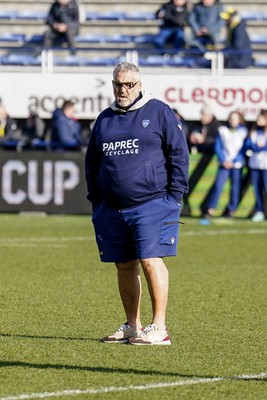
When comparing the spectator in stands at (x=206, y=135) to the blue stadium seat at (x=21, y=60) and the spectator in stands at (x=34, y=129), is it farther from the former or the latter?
the blue stadium seat at (x=21, y=60)

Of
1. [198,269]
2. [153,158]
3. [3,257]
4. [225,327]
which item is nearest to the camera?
[153,158]

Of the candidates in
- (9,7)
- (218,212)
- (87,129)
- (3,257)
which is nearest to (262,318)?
(3,257)

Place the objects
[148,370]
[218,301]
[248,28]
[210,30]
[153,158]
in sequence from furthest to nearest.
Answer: [248,28]
[210,30]
[218,301]
[153,158]
[148,370]

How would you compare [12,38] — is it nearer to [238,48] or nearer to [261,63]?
[238,48]

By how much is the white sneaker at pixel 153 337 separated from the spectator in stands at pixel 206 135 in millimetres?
12873

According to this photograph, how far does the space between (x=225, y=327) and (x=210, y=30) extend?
15.6 meters

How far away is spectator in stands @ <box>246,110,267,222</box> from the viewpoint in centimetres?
1995

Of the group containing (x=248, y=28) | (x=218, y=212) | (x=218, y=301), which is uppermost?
(x=248, y=28)

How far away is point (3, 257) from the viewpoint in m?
14.2

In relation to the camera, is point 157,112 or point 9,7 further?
point 9,7

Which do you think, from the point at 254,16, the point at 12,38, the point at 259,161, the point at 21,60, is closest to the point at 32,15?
the point at 12,38

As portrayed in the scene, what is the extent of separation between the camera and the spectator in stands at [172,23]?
79.1 feet

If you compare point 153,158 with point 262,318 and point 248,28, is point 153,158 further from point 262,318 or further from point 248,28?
point 248,28

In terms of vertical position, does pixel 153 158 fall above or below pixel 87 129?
above
